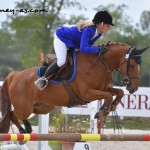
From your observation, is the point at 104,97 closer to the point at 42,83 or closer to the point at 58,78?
the point at 58,78

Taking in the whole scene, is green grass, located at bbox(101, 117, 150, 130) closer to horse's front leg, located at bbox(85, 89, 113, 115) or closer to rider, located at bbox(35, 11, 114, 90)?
rider, located at bbox(35, 11, 114, 90)

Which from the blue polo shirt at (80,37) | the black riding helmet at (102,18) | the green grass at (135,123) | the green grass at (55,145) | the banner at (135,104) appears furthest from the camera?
the green grass at (135,123)

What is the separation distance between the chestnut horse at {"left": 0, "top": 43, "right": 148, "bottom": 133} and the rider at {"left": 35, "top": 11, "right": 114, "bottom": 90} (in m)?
0.15

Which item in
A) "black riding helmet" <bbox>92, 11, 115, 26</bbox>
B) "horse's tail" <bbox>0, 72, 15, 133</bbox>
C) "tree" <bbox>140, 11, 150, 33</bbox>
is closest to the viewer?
"black riding helmet" <bbox>92, 11, 115, 26</bbox>

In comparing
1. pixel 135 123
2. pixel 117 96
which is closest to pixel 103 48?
pixel 117 96

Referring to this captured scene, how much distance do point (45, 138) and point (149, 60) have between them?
2151cm

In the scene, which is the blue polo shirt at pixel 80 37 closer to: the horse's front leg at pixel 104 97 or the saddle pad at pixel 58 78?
the saddle pad at pixel 58 78

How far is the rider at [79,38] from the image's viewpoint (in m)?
5.83

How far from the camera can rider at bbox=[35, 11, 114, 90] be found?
230 inches

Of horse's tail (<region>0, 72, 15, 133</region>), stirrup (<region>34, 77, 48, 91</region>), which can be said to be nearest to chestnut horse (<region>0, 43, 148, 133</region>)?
horse's tail (<region>0, 72, 15, 133</region>)

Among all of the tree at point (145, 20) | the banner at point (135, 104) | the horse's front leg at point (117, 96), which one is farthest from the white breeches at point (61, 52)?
the tree at point (145, 20)

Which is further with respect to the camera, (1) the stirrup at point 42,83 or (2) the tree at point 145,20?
(2) the tree at point 145,20

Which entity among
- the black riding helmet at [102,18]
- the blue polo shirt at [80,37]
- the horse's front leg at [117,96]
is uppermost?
the black riding helmet at [102,18]

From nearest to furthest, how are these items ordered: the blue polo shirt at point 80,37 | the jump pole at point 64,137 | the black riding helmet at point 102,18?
1. the jump pole at point 64,137
2. the blue polo shirt at point 80,37
3. the black riding helmet at point 102,18
